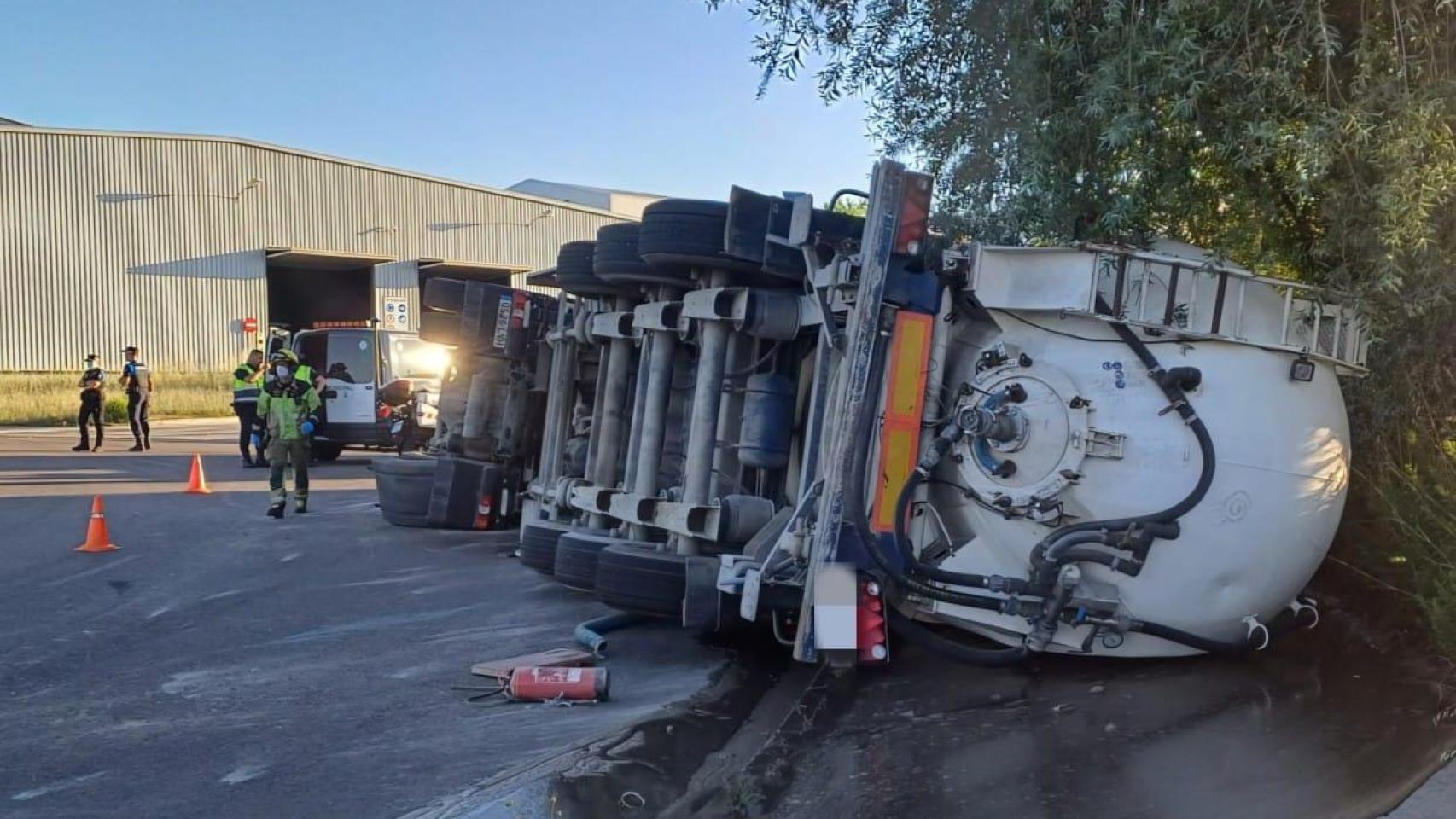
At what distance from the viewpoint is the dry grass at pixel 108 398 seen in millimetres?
29047

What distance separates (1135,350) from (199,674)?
4.75 meters

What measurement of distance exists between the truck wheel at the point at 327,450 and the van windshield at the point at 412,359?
61.5 inches

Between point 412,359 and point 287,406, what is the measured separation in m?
6.48

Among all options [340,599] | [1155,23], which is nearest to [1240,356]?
[1155,23]

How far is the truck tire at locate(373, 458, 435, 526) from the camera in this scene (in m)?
10.5

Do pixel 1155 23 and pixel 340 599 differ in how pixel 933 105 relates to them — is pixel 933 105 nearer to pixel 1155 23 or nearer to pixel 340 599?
pixel 1155 23

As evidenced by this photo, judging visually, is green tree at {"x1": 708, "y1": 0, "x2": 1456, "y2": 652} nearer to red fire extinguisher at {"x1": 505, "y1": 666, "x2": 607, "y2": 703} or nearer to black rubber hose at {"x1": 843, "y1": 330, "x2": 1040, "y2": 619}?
black rubber hose at {"x1": 843, "y1": 330, "x2": 1040, "y2": 619}

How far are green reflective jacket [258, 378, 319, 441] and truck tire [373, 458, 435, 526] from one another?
1.69 metres

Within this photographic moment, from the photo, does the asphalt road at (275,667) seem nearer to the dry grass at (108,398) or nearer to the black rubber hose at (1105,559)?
the black rubber hose at (1105,559)

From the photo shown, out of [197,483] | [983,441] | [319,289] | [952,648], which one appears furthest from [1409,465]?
[319,289]

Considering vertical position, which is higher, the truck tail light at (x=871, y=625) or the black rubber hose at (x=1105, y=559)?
the black rubber hose at (x=1105, y=559)

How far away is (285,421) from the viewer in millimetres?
11969

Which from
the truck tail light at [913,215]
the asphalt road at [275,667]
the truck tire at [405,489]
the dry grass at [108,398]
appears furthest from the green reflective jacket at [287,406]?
the dry grass at [108,398]

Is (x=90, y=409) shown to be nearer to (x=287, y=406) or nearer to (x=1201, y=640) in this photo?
(x=287, y=406)
